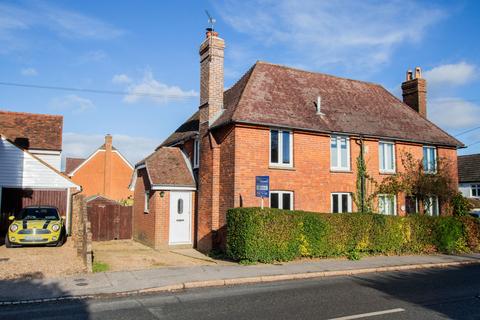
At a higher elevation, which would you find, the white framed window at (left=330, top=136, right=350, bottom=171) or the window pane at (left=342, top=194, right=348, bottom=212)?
the white framed window at (left=330, top=136, right=350, bottom=171)

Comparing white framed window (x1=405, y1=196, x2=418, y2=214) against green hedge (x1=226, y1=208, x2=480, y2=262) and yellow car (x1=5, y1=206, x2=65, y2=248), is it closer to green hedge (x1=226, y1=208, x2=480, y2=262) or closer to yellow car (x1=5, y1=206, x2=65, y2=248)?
green hedge (x1=226, y1=208, x2=480, y2=262)

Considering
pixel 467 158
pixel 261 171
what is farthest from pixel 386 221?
pixel 467 158

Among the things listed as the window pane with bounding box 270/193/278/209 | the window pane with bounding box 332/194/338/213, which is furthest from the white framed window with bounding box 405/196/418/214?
the window pane with bounding box 270/193/278/209

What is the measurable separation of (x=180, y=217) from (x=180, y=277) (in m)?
7.96

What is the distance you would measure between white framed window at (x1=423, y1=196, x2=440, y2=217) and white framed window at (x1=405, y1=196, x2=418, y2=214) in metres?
0.46

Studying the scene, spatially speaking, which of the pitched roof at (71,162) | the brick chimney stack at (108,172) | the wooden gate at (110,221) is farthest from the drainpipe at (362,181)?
the pitched roof at (71,162)

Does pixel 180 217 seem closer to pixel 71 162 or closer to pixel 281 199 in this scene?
pixel 281 199

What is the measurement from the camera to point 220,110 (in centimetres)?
1855

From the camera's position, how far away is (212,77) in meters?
18.3

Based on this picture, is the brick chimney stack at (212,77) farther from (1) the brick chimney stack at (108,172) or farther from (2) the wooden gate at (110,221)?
(1) the brick chimney stack at (108,172)

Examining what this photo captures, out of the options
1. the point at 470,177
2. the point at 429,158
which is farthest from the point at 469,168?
the point at 429,158

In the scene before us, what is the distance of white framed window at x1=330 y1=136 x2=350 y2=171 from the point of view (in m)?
19.2

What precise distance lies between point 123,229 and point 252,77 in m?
11.1

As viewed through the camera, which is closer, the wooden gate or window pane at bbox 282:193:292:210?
window pane at bbox 282:193:292:210
